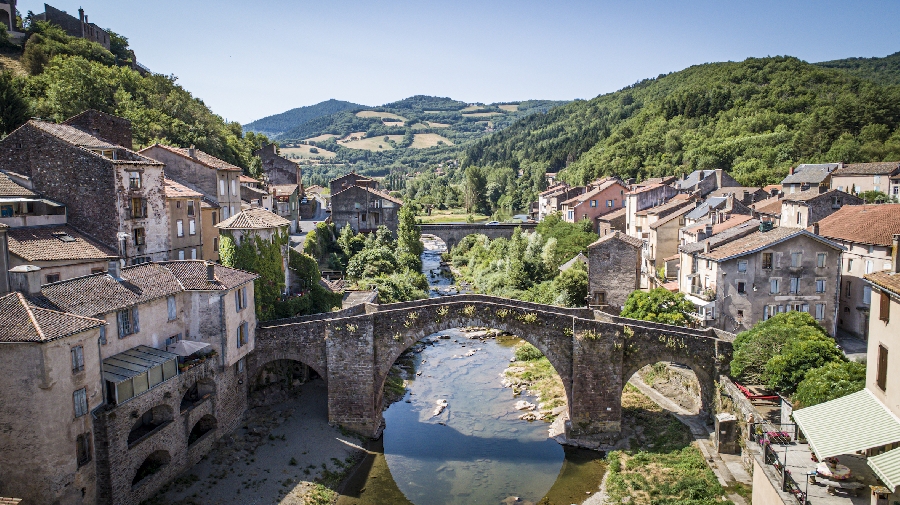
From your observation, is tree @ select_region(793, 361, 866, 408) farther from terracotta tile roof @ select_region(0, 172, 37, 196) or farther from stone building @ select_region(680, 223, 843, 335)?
terracotta tile roof @ select_region(0, 172, 37, 196)

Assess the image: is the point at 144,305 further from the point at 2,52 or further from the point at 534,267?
the point at 2,52

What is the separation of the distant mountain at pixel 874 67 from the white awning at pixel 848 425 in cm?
11982

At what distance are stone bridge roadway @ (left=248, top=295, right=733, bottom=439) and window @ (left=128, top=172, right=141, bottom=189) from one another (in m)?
9.04

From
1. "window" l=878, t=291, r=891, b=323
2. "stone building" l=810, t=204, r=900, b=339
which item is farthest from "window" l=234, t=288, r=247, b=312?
"stone building" l=810, t=204, r=900, b=339

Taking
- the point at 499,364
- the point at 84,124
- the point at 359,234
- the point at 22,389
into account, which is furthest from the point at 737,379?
the point at 359,234

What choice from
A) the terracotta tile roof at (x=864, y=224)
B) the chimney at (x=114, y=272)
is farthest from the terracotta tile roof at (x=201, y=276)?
the terracotta tile roof at (x=864, y=224)

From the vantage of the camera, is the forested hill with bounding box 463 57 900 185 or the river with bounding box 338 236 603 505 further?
the forested hill with bounding box 463 57 900 185

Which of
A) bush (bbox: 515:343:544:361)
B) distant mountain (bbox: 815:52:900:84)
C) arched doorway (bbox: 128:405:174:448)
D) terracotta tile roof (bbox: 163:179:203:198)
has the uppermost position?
distant mountain (bbox: 815:52:900:84)

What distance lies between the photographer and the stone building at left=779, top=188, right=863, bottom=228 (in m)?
43.9

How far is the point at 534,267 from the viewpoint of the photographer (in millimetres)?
53281

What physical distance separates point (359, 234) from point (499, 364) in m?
28.5

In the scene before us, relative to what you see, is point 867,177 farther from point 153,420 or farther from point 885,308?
point 153,420

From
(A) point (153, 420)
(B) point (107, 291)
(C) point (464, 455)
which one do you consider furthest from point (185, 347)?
(C) point (464, 455)

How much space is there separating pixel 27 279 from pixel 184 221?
48.9 feet
